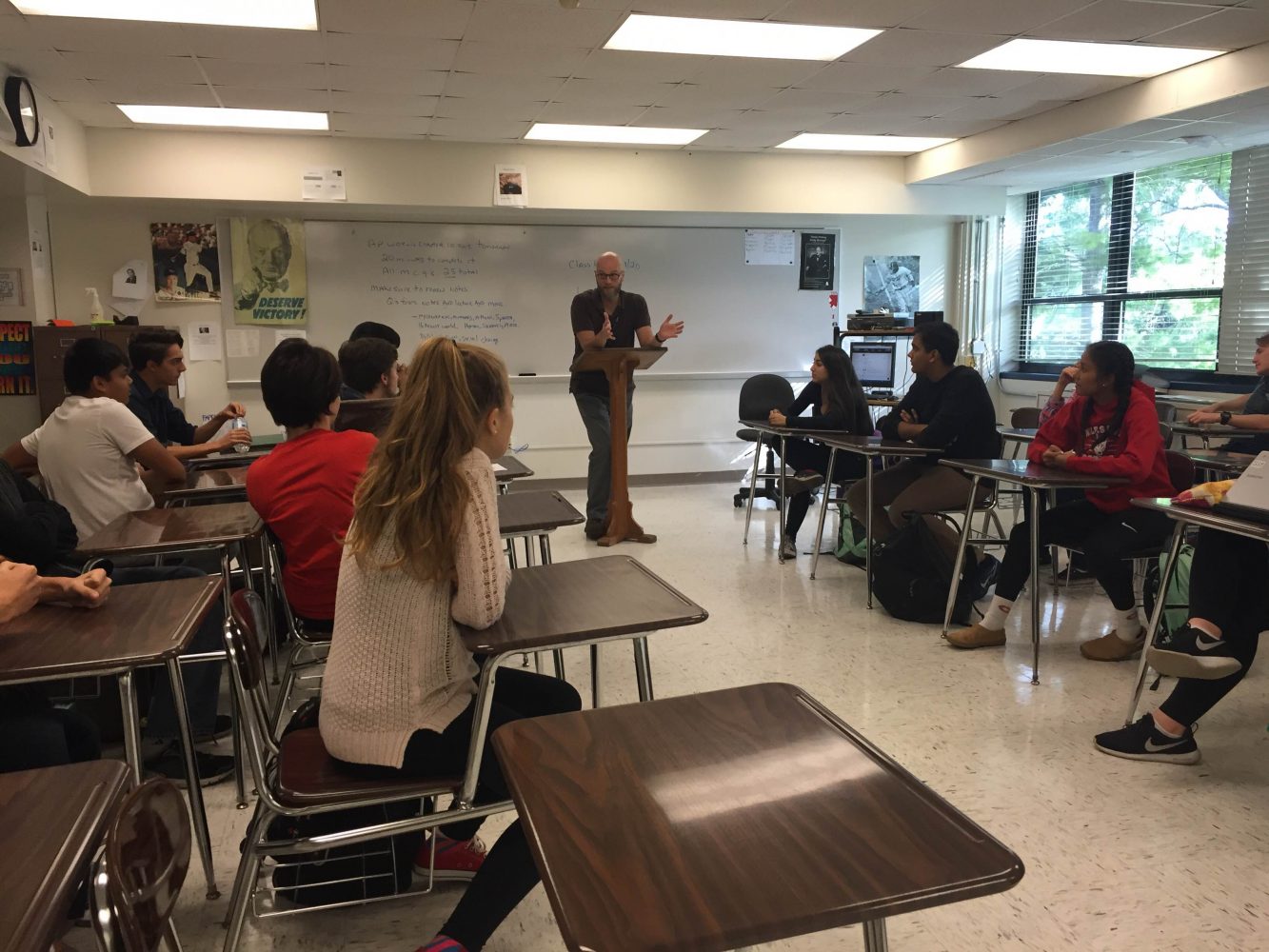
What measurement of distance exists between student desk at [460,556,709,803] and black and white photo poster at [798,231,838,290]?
238 inches

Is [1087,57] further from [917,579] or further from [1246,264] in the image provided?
[917,579]

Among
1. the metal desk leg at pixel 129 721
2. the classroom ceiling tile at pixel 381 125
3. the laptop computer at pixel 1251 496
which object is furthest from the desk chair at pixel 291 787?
the classroom ceiling tile at pixel 381 125

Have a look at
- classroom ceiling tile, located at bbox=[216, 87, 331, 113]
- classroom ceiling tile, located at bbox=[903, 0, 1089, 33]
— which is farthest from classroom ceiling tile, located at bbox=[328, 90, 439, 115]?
classroom ceiling tile, located at bbox=[903, 0, 1089, 33]

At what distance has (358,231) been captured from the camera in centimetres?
662

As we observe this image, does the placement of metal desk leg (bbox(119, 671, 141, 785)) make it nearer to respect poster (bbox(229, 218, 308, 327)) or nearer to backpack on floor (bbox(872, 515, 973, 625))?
backpack on floor (bbox(872, 515, 973, 625))

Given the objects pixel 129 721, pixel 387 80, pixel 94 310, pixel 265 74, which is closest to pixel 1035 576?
pixel 129 721

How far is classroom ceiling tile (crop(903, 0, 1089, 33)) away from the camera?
150 inches

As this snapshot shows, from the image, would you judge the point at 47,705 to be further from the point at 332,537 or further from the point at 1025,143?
the point at 1025,143

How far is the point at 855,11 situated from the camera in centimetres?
387

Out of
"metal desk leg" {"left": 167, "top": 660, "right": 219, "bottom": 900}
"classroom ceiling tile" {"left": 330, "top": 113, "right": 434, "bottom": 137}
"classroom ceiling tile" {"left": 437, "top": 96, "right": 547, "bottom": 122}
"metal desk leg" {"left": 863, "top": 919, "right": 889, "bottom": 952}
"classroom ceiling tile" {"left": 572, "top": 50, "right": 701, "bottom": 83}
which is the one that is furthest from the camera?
"classroom ceiling tile" {"left": 330, "top": 113, "right": 434, "bottom": 137}

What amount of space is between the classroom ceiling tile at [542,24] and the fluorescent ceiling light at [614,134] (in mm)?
1611

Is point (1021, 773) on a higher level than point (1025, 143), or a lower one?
lower

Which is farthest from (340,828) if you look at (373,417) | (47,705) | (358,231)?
(358,231)

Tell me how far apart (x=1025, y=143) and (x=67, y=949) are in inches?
253
